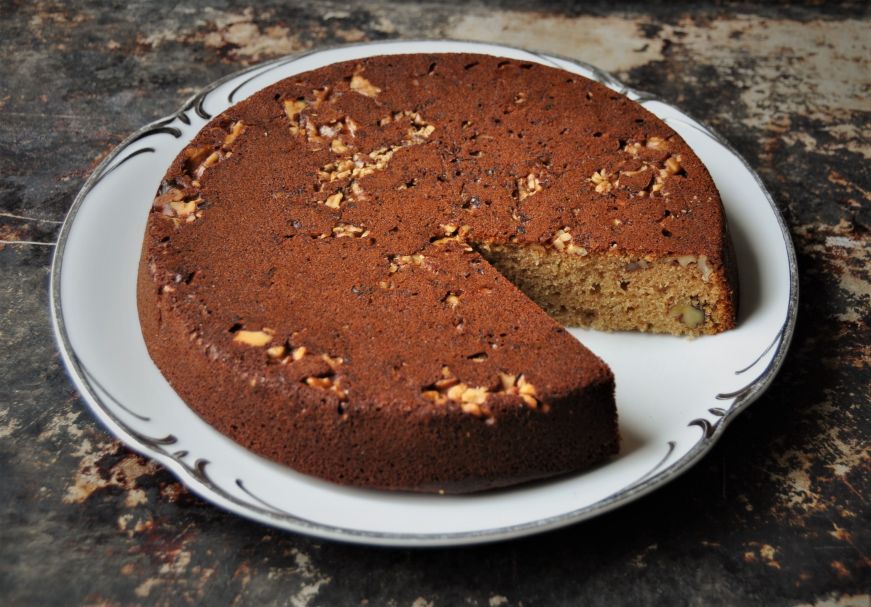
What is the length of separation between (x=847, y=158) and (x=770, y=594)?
191 centimetres

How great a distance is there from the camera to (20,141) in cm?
345

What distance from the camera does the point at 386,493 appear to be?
89.6 inches

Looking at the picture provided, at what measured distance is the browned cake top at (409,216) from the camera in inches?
91.5

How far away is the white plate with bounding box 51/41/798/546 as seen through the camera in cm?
220

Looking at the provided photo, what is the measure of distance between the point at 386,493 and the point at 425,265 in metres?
0.62

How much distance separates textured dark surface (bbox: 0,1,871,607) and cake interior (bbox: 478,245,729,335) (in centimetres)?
31

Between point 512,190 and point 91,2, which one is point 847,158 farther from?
point 91,2

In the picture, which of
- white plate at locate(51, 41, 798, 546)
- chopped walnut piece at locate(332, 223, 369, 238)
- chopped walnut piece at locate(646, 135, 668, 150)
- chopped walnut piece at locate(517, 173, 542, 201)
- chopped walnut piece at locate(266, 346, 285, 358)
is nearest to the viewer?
white plate at locate(51, 41, 798, 546)

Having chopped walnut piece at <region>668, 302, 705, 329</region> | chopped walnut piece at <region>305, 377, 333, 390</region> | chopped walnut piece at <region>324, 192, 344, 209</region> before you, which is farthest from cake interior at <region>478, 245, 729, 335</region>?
chopped walnut piece at <region>305, 377, 333, 390</region>

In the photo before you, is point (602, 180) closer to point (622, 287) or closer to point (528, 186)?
point (528, 186)

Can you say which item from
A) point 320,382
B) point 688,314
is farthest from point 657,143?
point 320,382

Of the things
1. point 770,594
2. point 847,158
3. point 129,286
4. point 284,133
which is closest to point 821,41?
point 847,158

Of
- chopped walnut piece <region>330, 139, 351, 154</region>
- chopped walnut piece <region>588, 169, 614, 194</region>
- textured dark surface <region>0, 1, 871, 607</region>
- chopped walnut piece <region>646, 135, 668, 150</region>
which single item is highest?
chopped walnut piece <region>646, 135, 668, 150</region>

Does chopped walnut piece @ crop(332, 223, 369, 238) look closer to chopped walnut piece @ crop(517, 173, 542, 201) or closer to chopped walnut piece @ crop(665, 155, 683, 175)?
chopped walnut piece @ crop(517, 173, 542, 201)
